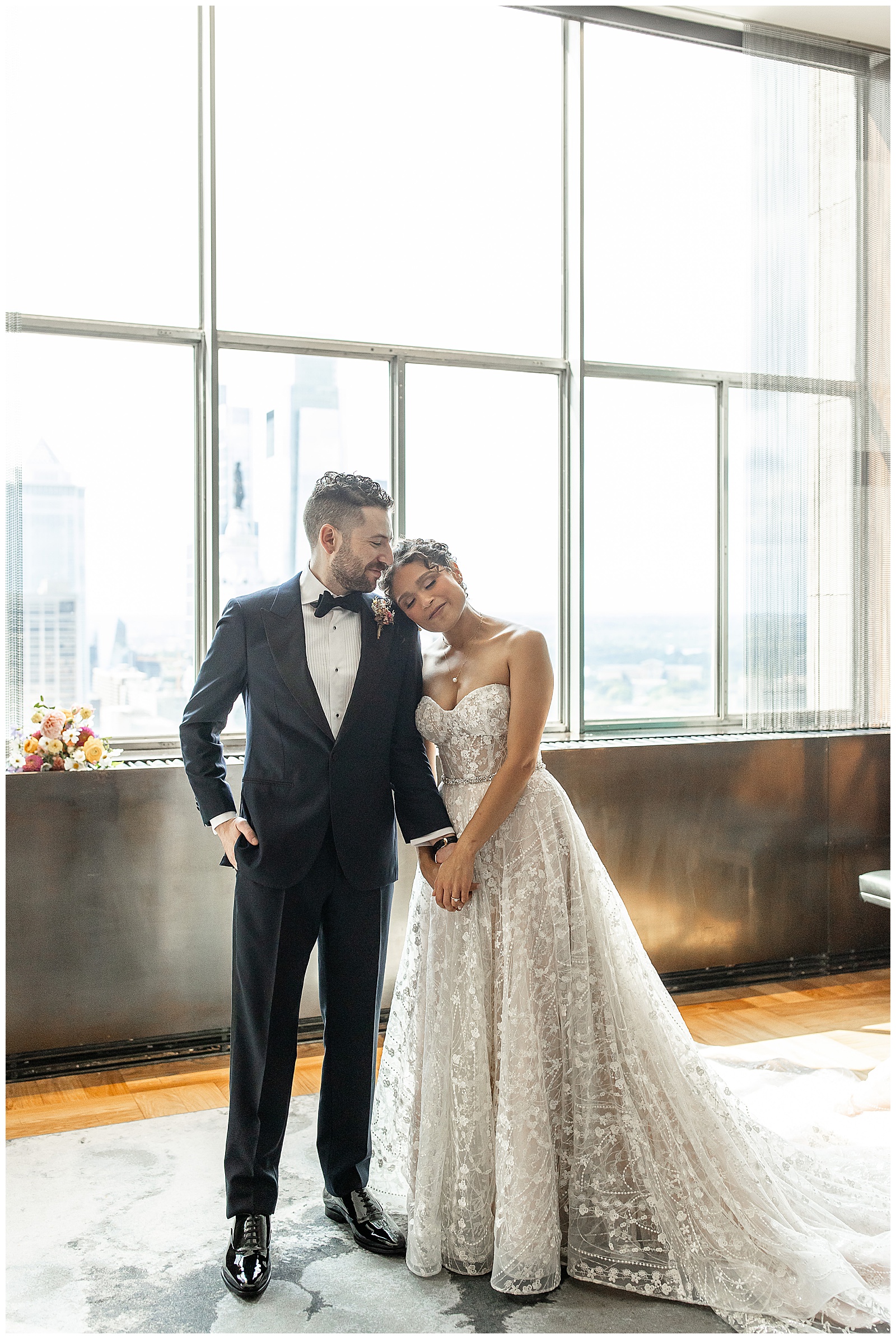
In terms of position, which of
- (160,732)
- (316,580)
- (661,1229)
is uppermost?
(316,580)

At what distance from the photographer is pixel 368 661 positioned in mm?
2518

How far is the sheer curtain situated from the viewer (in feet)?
16.6

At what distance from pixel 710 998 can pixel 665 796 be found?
0.84 m

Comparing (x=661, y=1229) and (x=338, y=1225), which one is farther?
(x=338, y=1225)

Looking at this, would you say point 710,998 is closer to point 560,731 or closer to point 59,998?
point 560,731

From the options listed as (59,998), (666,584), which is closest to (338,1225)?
(59,998)

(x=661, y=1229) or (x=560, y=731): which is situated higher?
(x=560, y=731)

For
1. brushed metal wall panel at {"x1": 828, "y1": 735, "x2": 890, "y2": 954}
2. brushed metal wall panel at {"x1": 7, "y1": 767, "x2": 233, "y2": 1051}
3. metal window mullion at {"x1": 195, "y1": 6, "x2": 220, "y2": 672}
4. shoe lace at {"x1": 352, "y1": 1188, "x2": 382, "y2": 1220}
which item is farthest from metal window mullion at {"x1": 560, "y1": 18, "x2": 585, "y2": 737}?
shoe lace at {"x1": 352, "y1": 1188, "x2": 382, "y2": 1220}

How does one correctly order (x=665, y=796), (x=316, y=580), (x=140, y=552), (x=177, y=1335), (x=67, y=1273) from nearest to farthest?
(x=177, y=1335) < (x=67, y=1273) < (x=316, y=580) < (x=140, y=552) < (x=665, y=796)

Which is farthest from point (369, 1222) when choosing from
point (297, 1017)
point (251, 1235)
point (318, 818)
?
point (318, 818)

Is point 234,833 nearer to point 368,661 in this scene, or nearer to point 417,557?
point 368,661

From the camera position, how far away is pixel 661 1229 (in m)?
2.29

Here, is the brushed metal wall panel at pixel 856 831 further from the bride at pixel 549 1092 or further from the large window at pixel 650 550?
the bride at pixel 549 1092

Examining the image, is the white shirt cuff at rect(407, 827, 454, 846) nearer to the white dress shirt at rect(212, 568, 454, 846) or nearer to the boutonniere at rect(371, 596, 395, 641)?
the white dress shirt at rect(212, 568, 454, 846)
